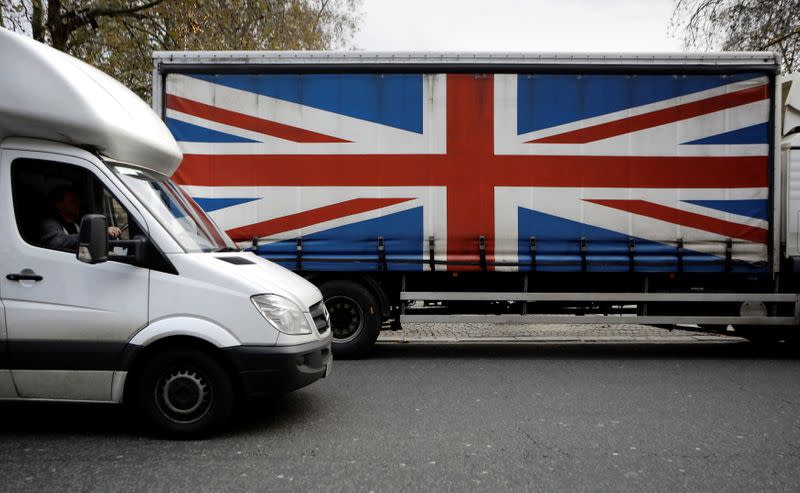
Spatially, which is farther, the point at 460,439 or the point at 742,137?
the point at 742,137

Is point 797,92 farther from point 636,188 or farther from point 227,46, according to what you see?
point 227,46

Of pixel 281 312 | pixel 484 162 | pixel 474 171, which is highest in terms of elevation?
pixel 484 162

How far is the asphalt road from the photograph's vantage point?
4.04 metres

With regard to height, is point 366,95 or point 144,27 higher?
point 144,27

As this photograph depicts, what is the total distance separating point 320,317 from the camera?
17.9 feet

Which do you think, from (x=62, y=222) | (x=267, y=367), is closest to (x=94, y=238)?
(x=62, y=222)

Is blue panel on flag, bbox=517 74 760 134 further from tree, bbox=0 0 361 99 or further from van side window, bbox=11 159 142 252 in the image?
tree, bbox=0 0 361 99

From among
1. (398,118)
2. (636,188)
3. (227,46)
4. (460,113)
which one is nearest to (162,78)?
(398,118)

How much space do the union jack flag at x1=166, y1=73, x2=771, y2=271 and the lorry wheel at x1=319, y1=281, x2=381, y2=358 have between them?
0.29 m

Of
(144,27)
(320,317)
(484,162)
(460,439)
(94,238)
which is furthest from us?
(144,27)

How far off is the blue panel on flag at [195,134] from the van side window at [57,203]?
347 cm

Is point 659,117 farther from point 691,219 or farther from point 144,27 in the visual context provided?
point 144,27

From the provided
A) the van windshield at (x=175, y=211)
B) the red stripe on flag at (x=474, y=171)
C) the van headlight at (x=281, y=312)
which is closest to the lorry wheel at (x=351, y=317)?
the red stripe on flag at (x=474, y=171)

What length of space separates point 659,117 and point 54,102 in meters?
6.62
